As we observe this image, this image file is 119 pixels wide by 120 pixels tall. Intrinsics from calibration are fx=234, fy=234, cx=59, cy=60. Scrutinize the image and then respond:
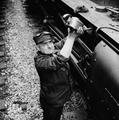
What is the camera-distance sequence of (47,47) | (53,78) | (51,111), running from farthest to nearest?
(51,111)
(53,78)
(47,47)

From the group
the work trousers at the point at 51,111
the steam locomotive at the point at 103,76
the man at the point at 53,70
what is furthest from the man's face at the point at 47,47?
the work trousers at the point at 51,111

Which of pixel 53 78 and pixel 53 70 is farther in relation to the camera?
pixel 53 78

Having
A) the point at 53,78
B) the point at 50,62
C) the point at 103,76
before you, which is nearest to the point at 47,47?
the point at 50,62

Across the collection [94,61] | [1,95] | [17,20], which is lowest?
[17,20]

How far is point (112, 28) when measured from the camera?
3.54 meters

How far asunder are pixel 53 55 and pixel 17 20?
6458mm

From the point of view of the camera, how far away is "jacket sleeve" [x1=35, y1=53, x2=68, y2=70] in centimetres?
272

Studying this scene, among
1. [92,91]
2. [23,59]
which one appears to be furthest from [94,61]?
[23,59]

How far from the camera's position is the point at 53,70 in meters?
2.86

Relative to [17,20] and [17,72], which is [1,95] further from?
[17,20]

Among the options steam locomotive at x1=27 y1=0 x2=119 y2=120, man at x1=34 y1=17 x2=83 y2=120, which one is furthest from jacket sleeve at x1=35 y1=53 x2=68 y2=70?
steam locomotive at x1=27 y1=0 x2=119 y2=120

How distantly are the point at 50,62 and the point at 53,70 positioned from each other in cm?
13

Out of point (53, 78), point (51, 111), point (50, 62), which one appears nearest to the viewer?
point (50, 62)

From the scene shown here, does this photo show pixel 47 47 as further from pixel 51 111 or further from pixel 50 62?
pixel 51 111
